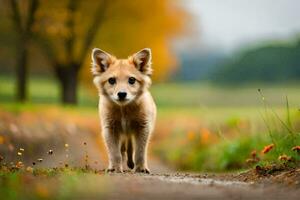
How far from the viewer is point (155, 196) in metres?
6.73

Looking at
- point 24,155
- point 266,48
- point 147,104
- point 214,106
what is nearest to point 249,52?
point 266,48

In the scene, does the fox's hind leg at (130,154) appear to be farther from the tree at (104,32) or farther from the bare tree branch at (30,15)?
the tree at (104,32)

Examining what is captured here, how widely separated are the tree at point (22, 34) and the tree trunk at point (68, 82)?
2188 mm

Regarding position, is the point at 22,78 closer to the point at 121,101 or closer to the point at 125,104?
the point at 125,104

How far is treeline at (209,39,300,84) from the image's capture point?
3797 centimetres

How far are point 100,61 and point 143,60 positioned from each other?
62 cm

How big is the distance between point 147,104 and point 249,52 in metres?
30.0

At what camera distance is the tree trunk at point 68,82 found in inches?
1099

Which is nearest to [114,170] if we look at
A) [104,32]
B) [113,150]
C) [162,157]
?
[113,150]

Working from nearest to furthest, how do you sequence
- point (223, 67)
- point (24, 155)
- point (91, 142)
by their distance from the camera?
point (24, 155) < point (91, 142) < point (223, 67)

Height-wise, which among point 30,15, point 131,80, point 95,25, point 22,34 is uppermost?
point 30,15

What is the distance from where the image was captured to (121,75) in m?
9.77

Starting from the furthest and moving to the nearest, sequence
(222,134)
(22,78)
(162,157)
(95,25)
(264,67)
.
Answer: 1. (264,67)
2. (95,25)
3. (22,78)
4. (162,157)
5. (222,134)

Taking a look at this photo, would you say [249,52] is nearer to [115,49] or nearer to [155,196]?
[115,49]
